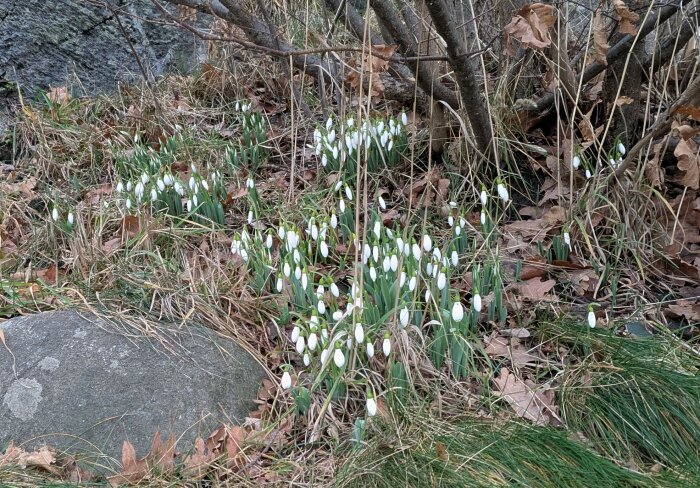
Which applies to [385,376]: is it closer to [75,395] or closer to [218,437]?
[218,437]

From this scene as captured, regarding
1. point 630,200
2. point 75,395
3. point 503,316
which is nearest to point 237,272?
point 75,395

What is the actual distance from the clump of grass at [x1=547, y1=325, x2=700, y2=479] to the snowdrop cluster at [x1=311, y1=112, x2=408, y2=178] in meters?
1.71

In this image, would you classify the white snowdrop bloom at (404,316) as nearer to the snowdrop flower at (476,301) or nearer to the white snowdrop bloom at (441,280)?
the white snowdrop bloom at (441,280)

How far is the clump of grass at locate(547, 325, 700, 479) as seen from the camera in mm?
2379

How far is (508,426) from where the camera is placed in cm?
230

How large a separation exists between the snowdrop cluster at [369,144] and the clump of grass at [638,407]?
171 centimetres

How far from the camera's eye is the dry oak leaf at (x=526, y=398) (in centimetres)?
249

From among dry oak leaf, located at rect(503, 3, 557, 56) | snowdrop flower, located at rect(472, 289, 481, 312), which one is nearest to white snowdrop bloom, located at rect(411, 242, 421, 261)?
snowdrop flower, located at rect(472, 289, 481, 312)

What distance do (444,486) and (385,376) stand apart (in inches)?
23.2

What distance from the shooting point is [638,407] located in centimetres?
242

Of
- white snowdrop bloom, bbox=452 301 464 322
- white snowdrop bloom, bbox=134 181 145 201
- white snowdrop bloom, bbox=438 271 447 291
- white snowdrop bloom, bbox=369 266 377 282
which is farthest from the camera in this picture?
white snowdrop bloom, bbox=134 181 145 201

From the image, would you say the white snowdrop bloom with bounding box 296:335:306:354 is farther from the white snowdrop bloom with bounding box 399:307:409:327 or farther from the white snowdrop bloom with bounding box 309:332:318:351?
the white snowdrop bloom with bounding box 399:307:409:327

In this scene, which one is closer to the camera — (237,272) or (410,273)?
(410,273)

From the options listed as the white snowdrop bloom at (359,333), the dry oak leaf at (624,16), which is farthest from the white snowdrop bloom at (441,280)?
the dry oak leaf at (624,16)
